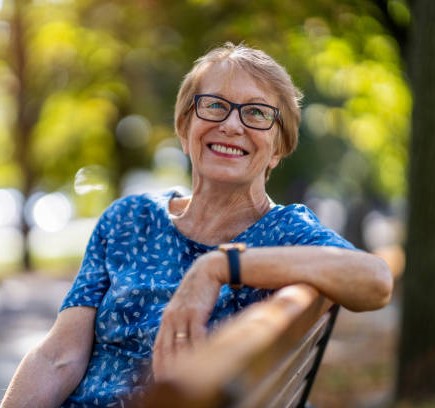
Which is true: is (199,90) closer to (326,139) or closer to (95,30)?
(95,30)

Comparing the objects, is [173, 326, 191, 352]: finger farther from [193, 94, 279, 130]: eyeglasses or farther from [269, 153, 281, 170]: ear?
[269, 153, 281, 170]: ear

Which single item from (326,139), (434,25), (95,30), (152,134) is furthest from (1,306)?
(326,139)

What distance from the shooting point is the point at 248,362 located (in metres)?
1.18

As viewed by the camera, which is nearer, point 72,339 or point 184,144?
point 72,339

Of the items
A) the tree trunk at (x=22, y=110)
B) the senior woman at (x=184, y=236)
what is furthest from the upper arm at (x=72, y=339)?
the tree trunk at (x=22, y=110)

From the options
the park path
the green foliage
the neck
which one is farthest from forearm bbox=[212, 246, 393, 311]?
the park path

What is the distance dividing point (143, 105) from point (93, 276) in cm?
2022

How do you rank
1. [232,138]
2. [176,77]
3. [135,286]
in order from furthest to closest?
[176,77] → [232,138] → [135,286]

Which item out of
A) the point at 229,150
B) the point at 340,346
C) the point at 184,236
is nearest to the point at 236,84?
the point at 229,150

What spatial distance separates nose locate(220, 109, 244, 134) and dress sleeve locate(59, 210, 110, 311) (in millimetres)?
482

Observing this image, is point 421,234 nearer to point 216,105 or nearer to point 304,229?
point 216,105

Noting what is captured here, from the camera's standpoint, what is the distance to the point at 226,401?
1093 mm

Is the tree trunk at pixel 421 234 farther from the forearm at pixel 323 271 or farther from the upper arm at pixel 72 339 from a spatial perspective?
the forearm at pixel 323 271

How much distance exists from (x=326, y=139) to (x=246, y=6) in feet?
58.0
